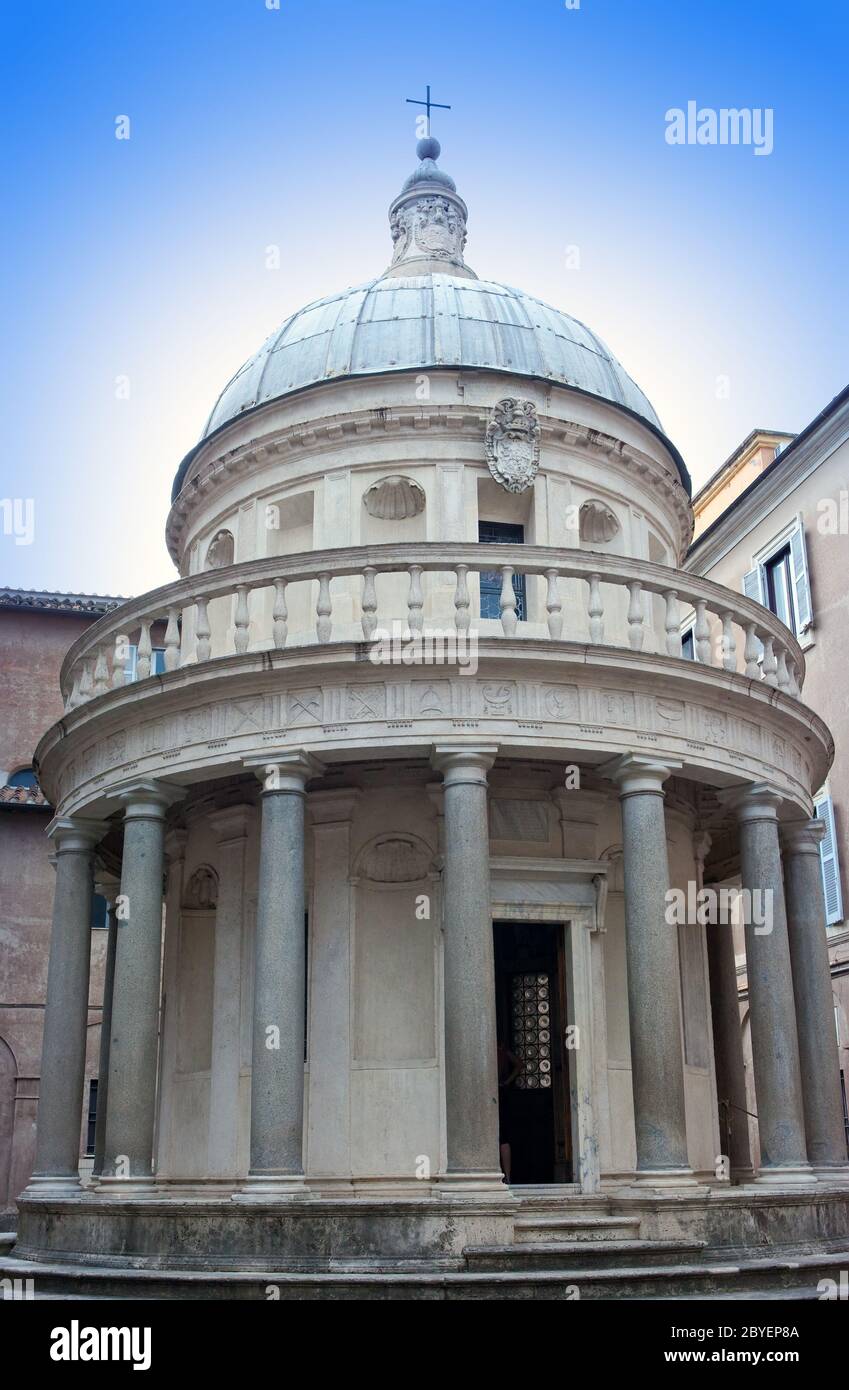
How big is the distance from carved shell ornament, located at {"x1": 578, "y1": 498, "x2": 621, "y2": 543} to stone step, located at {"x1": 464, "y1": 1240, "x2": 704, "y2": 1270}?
1068 cm

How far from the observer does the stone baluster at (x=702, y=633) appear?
17500 millimetres

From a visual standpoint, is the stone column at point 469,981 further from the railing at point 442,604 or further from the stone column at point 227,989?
the stone column at point 227,989

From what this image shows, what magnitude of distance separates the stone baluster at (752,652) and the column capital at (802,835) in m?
2.45

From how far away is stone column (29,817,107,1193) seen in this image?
18.0 metres

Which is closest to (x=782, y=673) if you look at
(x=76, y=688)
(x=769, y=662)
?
(x=769, y=662)

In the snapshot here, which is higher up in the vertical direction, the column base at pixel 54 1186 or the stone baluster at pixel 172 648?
the stone baluster at pixel 172 648

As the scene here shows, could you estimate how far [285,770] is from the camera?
16.3 m

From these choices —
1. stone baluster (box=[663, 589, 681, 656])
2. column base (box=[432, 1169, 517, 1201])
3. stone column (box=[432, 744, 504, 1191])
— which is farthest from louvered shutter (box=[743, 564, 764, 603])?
column base (box=[432, 1169, 517, 1201])

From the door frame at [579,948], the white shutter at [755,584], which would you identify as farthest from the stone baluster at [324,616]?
the white shutter at [755,584]

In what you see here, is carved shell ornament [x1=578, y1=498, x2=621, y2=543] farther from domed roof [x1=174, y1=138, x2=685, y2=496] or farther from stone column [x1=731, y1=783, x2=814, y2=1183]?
stone column [x1=731, y1=783, x2=814, y2=1183]

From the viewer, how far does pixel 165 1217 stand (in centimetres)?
1505

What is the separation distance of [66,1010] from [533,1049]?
20.6 ft

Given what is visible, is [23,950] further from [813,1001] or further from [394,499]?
[813,1001]
